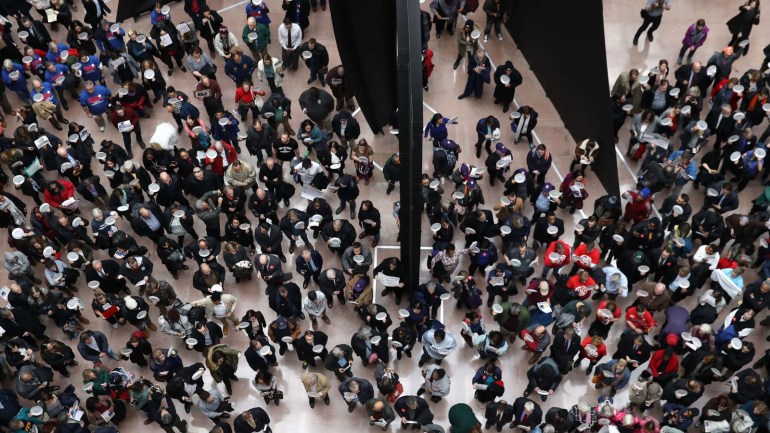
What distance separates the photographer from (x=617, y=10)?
66.1 feet

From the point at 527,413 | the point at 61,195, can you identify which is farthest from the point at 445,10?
Result: the point at 527,413

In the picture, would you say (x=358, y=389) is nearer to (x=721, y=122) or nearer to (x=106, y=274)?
(x=106, y=274)

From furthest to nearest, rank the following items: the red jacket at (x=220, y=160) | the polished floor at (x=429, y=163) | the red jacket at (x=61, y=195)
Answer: the red jacket at (x=220, y=160)
the red jacket at (x=61, y=195)
the polished floor at (x=429, y=163)

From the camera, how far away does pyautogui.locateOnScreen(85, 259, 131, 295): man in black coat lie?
14.4 meters

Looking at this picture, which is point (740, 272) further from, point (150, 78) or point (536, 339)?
point (150, 78)

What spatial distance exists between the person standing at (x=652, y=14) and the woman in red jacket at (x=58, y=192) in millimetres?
13115

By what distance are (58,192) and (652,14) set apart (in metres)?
13.4

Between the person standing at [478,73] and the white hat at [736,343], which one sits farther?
the person standing at [478,73]

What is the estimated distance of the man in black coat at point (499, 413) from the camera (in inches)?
509

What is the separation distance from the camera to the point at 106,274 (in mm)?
14562

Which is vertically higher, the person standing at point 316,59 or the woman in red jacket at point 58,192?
the person standing at point 316,59

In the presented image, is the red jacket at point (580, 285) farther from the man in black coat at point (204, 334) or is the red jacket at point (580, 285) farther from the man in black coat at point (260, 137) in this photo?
the man in black coat at point (260, 137)

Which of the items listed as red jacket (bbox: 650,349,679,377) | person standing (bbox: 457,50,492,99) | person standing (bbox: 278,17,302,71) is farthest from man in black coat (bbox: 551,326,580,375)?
person standing (bbox: 278,17,302,71)

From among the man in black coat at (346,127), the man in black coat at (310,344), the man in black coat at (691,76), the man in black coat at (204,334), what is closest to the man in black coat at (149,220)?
the man in black coat at (204,334)
